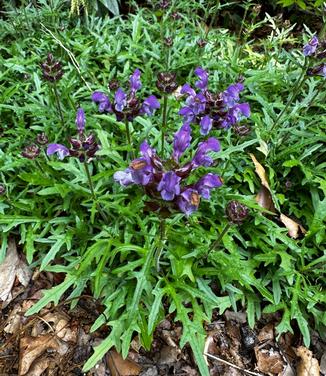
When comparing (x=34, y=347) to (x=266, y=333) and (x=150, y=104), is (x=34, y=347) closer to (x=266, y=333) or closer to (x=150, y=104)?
(x=266, y=333)

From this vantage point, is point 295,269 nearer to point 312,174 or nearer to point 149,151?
point 312,174

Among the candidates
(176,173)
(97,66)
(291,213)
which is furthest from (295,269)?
(97,66)

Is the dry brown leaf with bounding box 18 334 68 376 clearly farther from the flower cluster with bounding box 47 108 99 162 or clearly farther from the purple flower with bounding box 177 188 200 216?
the purple flower with bounding box 177 188 200 216

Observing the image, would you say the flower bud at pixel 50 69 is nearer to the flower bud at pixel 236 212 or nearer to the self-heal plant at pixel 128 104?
the self-heal plant at pixel 128 104

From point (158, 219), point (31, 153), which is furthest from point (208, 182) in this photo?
point (31, 153)

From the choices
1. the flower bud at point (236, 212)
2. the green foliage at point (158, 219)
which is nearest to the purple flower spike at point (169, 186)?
the green foliage at point (158, 219)

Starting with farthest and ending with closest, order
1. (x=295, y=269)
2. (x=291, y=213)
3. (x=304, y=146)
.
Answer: (x=304, y=146)
(x=291, y=213)
(x=295, y=269)
